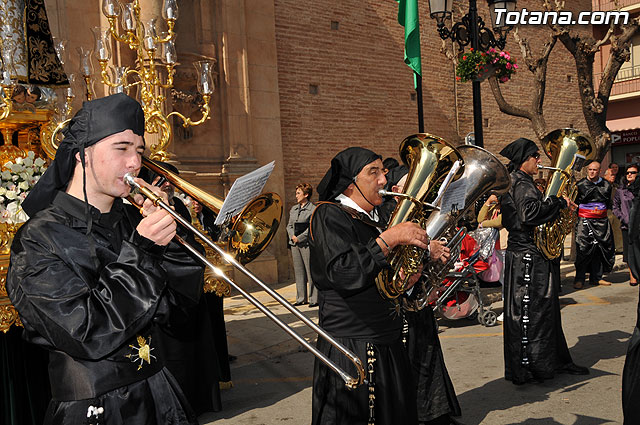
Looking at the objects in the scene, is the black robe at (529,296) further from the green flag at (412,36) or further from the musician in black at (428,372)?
the green flag at (412,36)

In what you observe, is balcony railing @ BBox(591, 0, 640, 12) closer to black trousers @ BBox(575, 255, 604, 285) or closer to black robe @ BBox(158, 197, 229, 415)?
black trousers @ BBox(575, 255, 604, 285)

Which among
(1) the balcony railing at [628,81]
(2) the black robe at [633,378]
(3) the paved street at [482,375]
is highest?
(1) the balcony railing at [628,81]

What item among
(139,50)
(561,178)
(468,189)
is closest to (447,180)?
(468,189)

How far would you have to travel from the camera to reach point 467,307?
835cm

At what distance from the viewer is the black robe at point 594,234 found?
10922mm

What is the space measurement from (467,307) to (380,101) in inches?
327

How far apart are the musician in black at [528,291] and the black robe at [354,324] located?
267 centimetres

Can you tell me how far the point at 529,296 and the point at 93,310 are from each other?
15.7 ft

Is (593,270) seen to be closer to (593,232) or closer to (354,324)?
(593,232)

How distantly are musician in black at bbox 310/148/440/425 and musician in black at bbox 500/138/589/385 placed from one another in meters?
2.63

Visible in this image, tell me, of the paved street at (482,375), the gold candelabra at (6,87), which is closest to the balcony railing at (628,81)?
the paved street at (482,375)

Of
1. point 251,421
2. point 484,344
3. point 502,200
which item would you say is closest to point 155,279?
point 251,421

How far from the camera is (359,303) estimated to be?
3.58 metres

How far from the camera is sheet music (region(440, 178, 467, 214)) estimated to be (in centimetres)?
409
